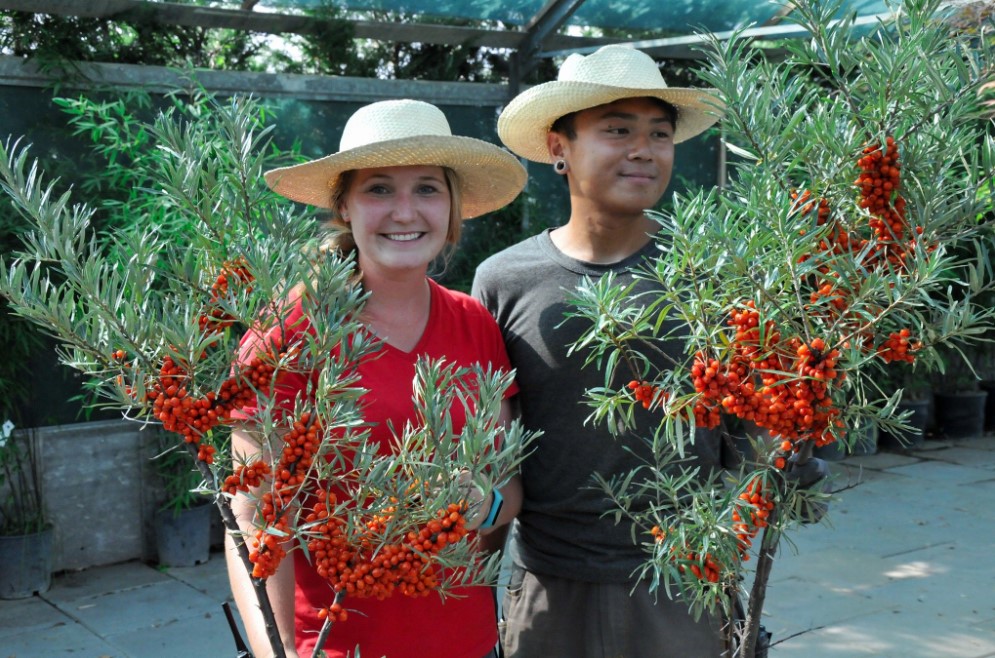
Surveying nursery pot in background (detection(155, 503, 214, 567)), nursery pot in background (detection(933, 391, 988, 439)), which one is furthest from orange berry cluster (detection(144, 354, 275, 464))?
nursery pot in background (detection(933, 391, 988, 439))

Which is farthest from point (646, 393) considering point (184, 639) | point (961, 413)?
→ point (961, 413)

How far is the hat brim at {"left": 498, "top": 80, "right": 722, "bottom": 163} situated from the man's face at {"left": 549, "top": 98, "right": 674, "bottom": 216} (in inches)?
1.2

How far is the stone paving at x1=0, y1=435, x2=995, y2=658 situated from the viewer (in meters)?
4.34

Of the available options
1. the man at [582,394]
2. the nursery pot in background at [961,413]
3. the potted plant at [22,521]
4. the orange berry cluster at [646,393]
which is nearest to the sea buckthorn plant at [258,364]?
the orange berry cluster at [646,393]

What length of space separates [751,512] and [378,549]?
0.49 meters

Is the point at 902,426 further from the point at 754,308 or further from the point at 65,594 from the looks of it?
the point at 65,594

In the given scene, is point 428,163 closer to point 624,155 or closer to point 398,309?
point 398,309

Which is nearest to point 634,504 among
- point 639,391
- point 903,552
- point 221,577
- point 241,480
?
point 639,391

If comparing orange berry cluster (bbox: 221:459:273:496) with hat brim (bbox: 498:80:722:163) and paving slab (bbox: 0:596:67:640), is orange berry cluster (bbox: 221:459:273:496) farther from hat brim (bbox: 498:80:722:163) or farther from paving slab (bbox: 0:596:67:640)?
paving slab (bbox: 0:596:67:640)

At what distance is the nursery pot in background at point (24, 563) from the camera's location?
480 centimetres

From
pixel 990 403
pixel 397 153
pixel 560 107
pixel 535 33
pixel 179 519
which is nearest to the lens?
pixel 397 153

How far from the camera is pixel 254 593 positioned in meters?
1.60

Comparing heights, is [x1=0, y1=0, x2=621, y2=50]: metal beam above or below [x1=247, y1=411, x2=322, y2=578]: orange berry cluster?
above

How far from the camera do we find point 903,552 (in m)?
5.50
